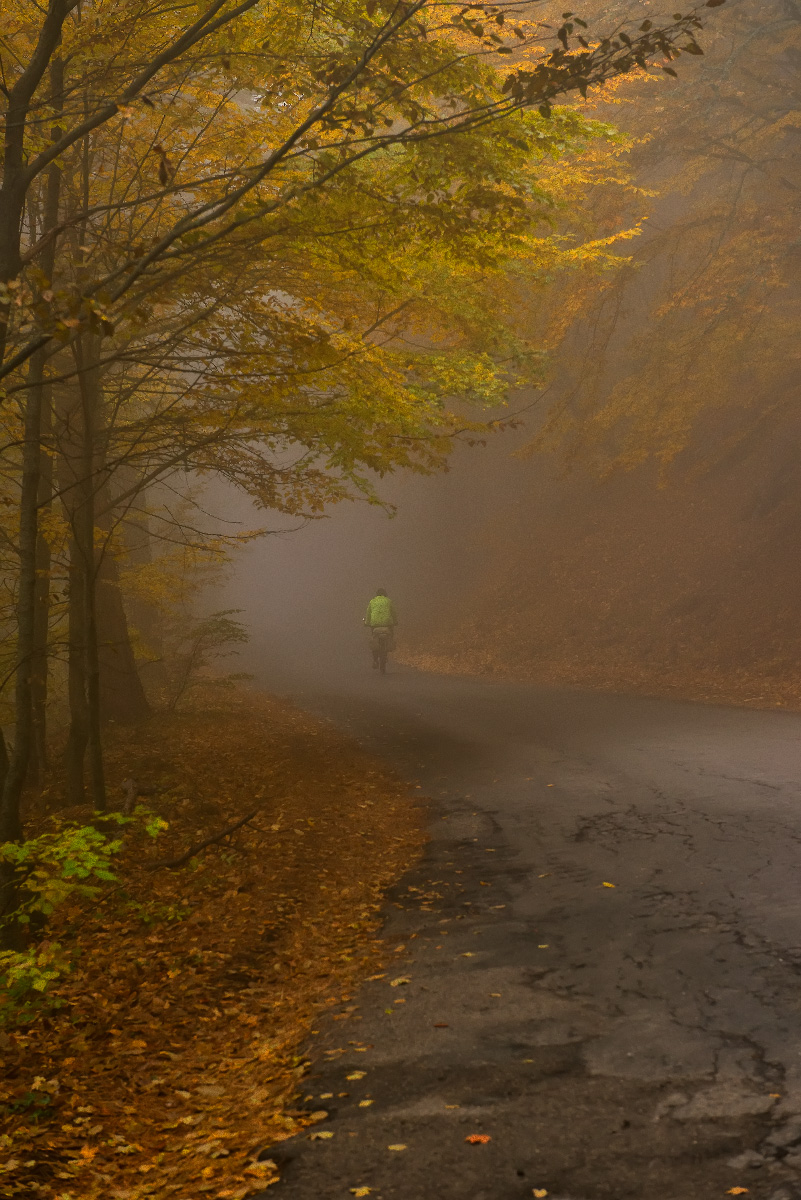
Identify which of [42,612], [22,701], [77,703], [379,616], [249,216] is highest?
[249,216]

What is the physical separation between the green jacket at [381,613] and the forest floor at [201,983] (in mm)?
12428

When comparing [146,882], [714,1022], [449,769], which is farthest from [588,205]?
[714,1022]

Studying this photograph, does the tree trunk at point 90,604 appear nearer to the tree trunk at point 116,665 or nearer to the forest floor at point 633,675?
the tree trunk at point 116,665

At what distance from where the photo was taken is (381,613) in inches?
915

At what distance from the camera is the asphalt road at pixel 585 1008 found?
3.33 meters

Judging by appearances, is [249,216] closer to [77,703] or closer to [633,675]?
[77,703]

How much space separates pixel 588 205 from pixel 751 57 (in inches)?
196

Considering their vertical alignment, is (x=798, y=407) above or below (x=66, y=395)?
above

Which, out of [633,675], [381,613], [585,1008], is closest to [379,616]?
[381,613]

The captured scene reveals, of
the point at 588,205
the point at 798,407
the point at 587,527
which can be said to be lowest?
the point at 587,527

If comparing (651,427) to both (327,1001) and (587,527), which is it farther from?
(327,1001)

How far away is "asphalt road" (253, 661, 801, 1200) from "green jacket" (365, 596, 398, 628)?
13581mm

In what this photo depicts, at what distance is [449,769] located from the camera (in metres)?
11.1

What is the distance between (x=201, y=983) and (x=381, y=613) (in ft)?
58.0
